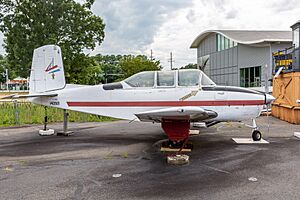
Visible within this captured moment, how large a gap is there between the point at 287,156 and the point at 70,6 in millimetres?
21739

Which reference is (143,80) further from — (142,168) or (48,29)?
(48,29)

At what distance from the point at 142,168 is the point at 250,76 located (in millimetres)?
28305

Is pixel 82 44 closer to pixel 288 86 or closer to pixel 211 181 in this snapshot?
pixel 288 86

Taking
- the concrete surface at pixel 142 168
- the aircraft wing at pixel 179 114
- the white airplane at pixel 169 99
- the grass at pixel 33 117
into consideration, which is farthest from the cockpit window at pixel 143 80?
the grass at pixel 33 117

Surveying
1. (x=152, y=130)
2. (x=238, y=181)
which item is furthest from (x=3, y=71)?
(x=238, y=181)

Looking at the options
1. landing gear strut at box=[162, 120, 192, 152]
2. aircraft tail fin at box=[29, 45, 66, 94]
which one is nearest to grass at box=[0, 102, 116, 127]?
aircraft tail fin at box=[29, 45, 66, 94]

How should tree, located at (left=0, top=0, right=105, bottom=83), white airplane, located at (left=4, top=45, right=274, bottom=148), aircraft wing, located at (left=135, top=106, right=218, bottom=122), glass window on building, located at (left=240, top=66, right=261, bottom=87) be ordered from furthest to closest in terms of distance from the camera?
glass window on building, located at (left=240, top=66, right=261, bottom=87) < tree, located at (left=0, top=0, right=105, bottom=83) < white airplane, located at (left=4, top=45, right=274, bottom=148) < aircraft wing, located at (left=135, top=106, right=218, bottom=122)

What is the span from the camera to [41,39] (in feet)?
75.5

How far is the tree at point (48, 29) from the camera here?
902 inches

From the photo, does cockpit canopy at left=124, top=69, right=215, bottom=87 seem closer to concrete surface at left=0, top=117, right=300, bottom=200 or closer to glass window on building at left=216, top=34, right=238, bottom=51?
concrete surface at left=0, top=117, right=300, bottom=200

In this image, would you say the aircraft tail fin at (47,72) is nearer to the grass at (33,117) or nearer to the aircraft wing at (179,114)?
the aircraft wing at (179,114)

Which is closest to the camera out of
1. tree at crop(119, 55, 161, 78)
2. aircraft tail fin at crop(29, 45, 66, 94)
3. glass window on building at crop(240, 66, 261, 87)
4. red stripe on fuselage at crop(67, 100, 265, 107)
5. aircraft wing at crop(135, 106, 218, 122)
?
aircraft wing at crop(135, 106, 218, 122)

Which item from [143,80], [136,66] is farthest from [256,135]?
[136,66]

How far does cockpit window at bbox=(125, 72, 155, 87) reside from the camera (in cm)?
808
